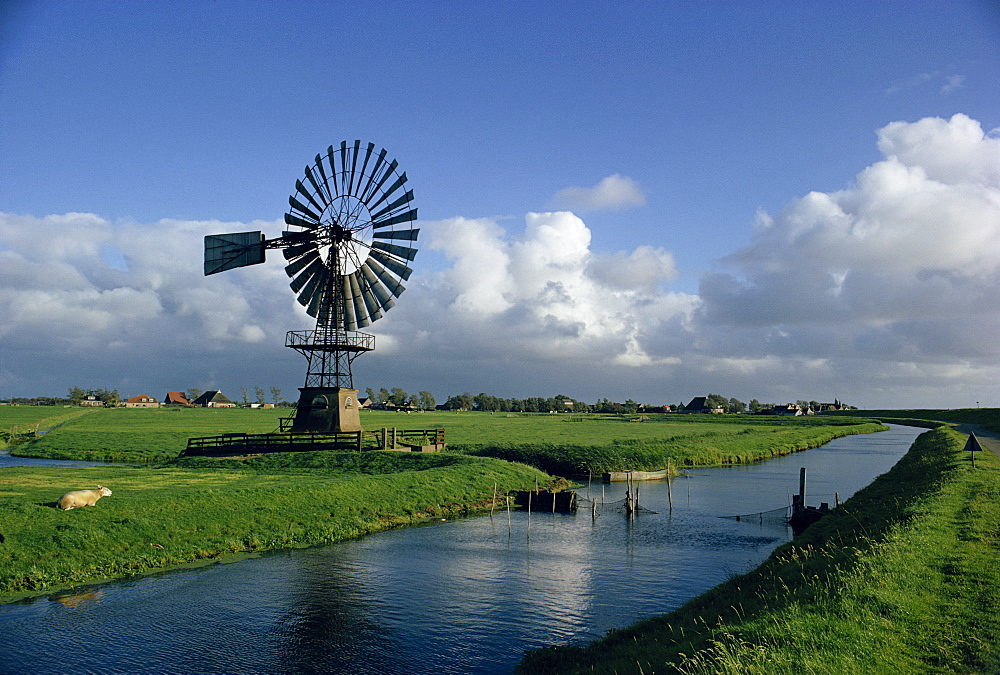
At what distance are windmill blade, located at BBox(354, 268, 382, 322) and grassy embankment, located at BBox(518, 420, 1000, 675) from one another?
1587 inches

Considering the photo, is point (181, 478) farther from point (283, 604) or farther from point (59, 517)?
point (283, 604)

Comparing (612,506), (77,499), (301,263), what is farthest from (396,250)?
(77,499)

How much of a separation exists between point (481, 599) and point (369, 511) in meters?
14.9

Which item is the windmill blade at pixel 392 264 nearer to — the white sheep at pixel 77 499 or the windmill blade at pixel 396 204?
the windmill blade at pixel 396 204

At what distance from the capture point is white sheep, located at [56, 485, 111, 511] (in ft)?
89.5

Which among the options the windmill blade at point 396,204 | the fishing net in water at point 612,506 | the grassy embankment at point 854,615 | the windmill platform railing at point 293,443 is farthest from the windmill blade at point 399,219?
the grassy embankment at point 854,615

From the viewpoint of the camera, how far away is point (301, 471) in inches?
1901

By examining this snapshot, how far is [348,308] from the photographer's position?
5700 centimetres

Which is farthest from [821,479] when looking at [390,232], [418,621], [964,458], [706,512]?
[418,621]

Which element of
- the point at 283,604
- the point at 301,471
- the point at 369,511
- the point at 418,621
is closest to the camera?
the point at 418,621

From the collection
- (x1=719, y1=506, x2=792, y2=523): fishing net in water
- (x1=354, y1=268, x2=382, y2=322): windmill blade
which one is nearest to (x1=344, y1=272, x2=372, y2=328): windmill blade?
(x1=354, y1=268, x2=382, y2=322): windmill blade

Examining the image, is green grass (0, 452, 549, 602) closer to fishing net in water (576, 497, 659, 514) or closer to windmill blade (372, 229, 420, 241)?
fishing net in water (576, 497, 659, 514)

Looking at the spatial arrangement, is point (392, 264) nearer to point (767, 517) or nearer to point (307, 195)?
point (307, 195)

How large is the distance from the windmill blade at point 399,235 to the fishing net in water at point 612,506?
87.5 ft
